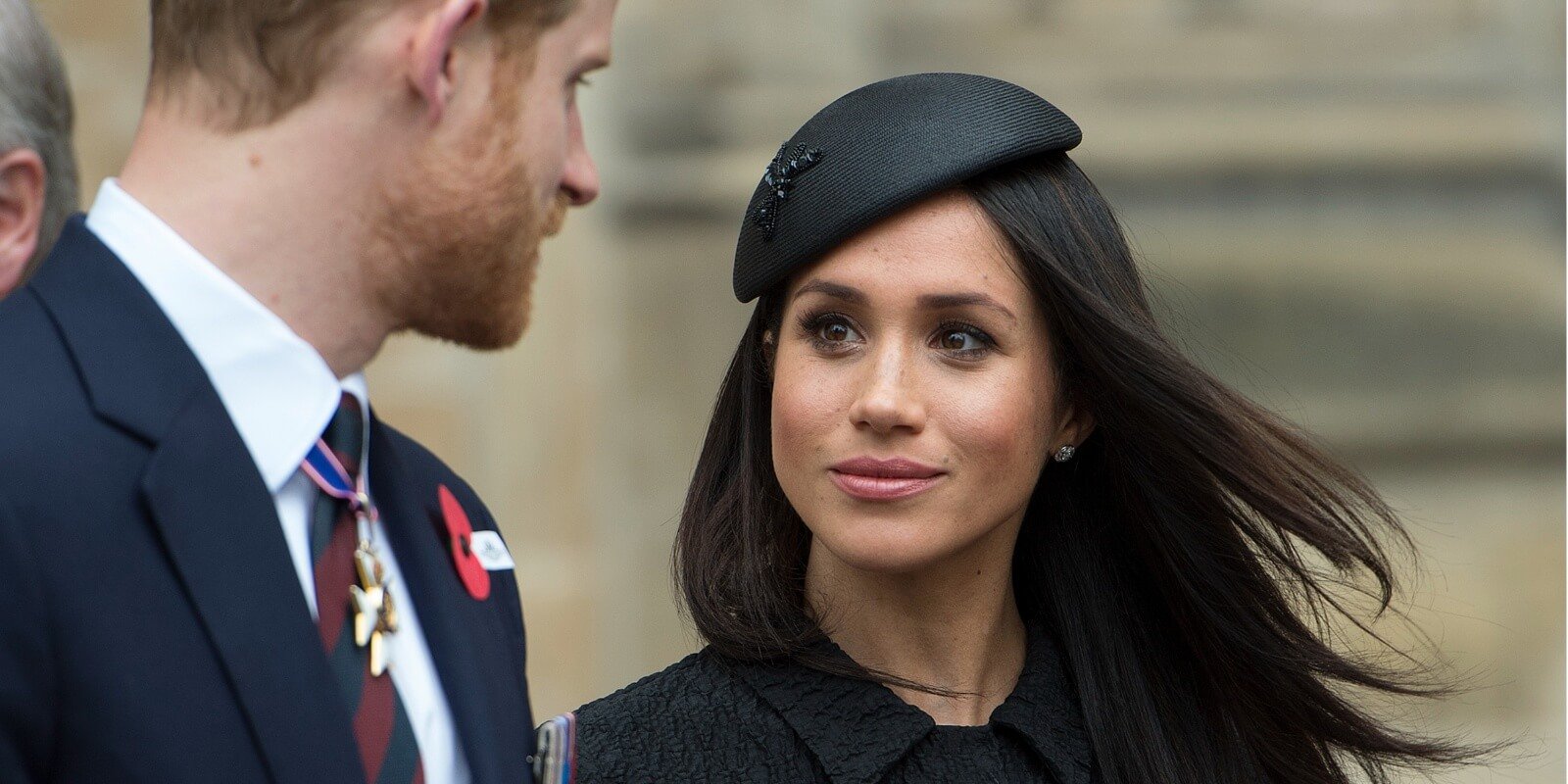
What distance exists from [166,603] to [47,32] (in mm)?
1366

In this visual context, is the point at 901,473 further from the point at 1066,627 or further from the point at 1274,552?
the point at 1274,552

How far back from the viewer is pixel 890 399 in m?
2.70

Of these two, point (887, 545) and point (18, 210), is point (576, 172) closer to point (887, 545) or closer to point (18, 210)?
point (887, 545)

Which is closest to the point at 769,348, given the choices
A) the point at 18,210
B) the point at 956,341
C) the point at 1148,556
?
the point at 956,341

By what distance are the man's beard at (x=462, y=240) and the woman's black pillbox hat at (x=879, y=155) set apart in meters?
0.83

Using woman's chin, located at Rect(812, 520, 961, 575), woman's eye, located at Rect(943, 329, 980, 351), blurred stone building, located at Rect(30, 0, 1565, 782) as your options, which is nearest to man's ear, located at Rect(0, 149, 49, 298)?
woman's chin, located at Rect(812, 520, 961, 575)

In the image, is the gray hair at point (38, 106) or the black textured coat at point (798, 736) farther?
the black textured coat at point (798, 736)

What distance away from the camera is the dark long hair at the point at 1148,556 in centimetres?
296

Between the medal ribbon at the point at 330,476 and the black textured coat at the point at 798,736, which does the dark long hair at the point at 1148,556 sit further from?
the medal ribbon at the point at 330,476

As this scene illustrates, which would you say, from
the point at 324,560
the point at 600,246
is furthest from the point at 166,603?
the point at 600,246

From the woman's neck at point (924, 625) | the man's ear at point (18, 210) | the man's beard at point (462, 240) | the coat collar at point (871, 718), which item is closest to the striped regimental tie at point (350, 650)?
the man's beard at point (462, 240)

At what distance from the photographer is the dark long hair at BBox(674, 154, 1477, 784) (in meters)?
2.96

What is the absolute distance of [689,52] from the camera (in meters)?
5.78

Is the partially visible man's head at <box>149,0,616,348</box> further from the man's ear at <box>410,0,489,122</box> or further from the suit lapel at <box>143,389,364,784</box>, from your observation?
the suit lapel at <box>143,389,364,784</box>
